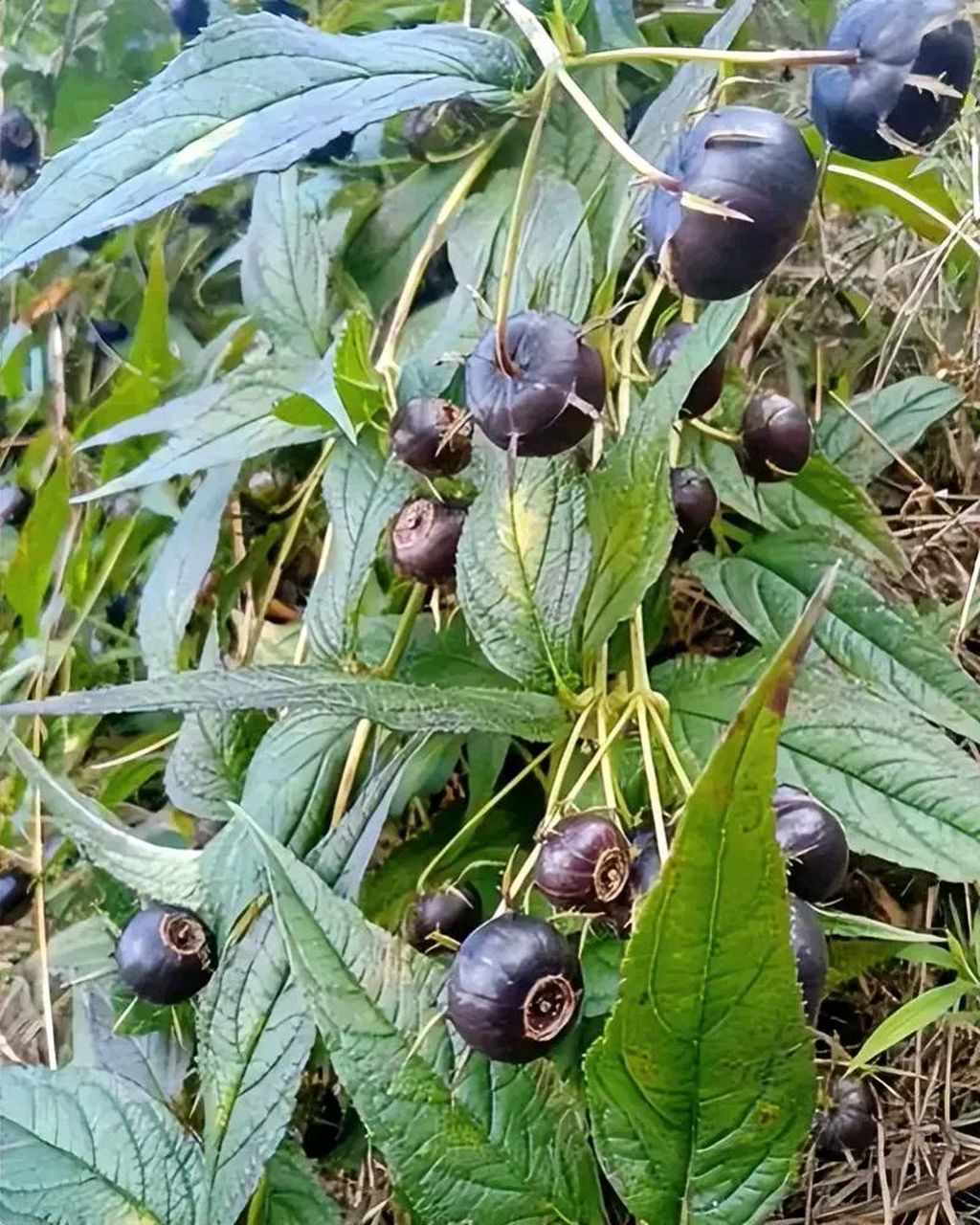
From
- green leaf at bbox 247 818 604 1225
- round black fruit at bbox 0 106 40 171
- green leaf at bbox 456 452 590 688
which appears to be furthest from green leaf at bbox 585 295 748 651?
round black fruit at bbox 0 106 40 171

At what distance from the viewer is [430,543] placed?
411 millimetres

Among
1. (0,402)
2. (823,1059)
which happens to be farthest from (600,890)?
(0,402)

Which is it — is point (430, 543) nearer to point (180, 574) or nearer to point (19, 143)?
point (180, 574)

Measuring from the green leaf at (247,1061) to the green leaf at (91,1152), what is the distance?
1 cm

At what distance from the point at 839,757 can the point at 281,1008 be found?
0.60ft

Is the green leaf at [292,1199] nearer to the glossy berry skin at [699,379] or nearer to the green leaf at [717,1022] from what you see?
the green leaf at [717,1022]

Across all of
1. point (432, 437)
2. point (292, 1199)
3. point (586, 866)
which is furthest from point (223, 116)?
point (292, 1199)

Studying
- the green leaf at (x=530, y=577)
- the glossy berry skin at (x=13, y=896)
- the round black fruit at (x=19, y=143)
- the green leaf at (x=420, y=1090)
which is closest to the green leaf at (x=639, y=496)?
the green leaf at (x=530, y=577)

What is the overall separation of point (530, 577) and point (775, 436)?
0.36 ft

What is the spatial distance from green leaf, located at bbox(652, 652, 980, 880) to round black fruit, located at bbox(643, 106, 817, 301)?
0.42 ft

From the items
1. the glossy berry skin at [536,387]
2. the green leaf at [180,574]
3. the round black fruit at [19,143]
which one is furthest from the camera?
the round black fruit at [19,143]

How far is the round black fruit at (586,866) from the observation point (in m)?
0.32

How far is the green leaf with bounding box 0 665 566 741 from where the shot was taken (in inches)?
13.0

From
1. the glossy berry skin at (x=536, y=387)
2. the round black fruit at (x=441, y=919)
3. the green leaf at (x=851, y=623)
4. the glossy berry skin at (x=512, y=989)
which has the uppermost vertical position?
the glossy berry skin at (x=536, y=387)
